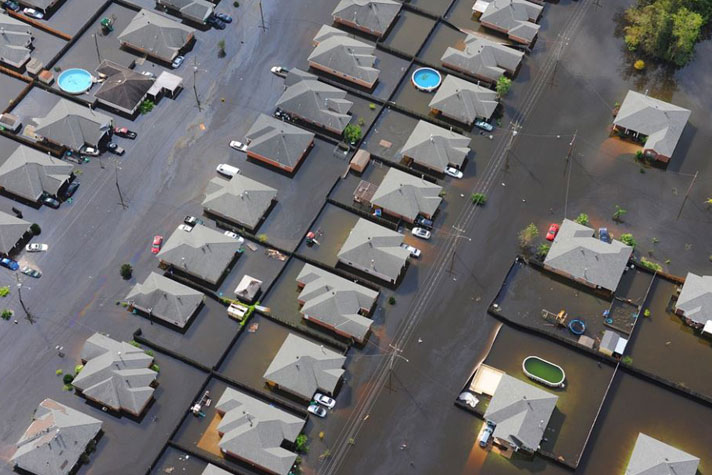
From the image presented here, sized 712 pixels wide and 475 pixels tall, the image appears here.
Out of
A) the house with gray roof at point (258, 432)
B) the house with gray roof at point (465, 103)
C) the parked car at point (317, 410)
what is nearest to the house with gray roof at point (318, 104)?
the house with gray roof at point (465, 103)

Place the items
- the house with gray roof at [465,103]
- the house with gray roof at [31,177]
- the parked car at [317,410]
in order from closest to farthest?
1. the parked car at [317,410]
2. the house with gray roof at [31,177]
3. the house with gray roof at [465,103]

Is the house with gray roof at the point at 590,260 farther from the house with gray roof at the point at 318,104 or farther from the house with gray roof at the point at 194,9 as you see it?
the house with gray roof at the point at 194,9

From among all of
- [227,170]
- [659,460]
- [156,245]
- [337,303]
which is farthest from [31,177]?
[659,460]

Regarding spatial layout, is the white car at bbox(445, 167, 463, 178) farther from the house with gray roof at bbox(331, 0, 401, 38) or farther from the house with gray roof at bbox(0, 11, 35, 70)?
the house with gray roof at bbox(0, 11, 35, 70)

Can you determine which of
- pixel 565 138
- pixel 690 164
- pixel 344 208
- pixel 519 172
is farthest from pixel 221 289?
pixel 690 164

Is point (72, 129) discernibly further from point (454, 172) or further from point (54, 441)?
point (454, 172)

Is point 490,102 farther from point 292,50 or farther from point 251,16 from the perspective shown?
point 251,16

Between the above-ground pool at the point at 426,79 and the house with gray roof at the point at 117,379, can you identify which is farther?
the above-ground pool at the point at 426,79
